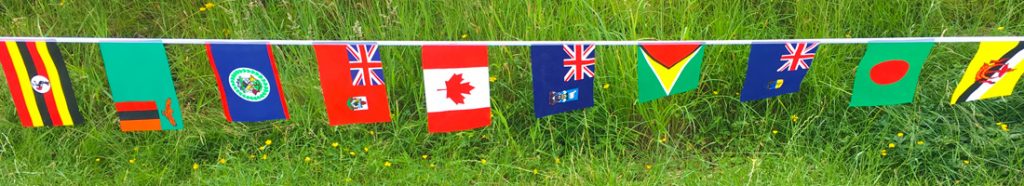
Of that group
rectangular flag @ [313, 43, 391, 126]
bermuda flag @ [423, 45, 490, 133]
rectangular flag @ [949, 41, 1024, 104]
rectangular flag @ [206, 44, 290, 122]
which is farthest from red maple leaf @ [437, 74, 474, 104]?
rectangular flag @ [949, 41, 1024, 104]

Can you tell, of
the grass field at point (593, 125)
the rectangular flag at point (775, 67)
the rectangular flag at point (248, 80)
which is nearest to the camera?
the rectangular flag at point (248, 80)

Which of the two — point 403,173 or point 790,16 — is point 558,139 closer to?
point 403,173

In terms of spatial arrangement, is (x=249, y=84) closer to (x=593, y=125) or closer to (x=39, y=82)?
(x=39, y=82)

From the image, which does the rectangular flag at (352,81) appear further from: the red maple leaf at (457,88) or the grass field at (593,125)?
the grass field at (593,125)

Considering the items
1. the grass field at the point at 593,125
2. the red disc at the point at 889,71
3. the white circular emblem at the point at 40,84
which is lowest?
the grass field at the point at 593,125

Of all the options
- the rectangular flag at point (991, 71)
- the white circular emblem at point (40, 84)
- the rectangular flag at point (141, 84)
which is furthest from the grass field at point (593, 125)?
the white circular emblem at point (40, 84)

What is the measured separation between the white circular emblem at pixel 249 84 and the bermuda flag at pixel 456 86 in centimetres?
47

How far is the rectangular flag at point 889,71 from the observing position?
7.62 feet

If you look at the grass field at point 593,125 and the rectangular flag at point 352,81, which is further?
the grass field at point 593,125

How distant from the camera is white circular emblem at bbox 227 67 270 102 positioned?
89.7 inches

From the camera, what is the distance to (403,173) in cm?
287

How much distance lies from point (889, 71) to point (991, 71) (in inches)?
12.1

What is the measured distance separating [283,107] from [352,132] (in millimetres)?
656

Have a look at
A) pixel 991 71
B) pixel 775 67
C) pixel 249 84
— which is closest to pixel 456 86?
pixel 249 84
